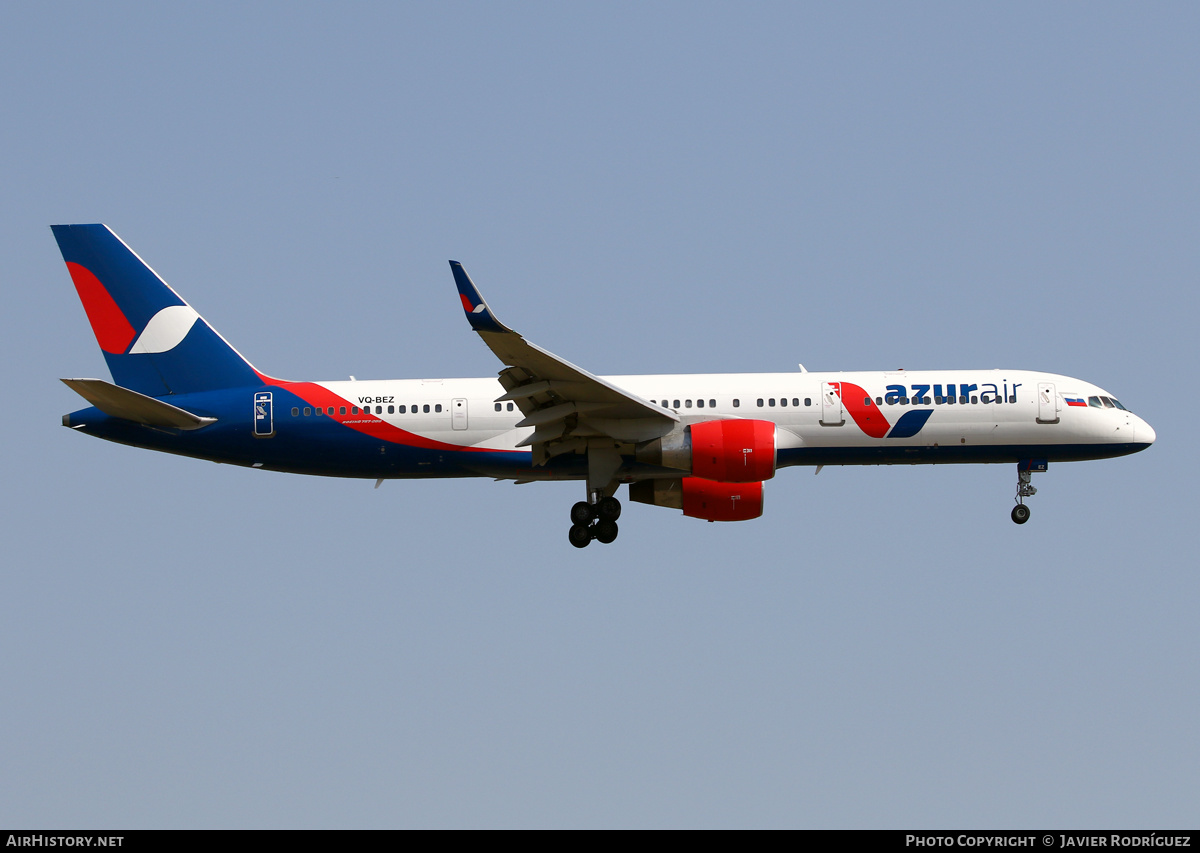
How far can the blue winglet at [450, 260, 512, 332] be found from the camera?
31.7 m

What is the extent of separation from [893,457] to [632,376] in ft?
25.6

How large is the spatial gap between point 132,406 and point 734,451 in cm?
1677

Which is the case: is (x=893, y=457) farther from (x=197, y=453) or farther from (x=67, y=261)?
(x=67, y=261)

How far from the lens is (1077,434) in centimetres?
3794

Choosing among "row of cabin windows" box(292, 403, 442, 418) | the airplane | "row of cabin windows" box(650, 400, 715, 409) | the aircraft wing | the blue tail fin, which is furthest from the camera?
the blue tail fin

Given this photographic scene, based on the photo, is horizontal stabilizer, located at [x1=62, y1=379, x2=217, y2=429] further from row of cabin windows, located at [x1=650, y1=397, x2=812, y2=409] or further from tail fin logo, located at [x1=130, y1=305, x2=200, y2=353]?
row of cabin windows, located at [x1=650, y1=397, x2=812, y2=409]

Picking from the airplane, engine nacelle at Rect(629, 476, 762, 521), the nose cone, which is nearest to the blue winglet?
the airplane

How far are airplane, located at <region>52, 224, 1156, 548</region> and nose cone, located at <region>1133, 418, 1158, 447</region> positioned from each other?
0.17ft

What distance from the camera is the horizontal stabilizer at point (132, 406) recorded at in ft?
117

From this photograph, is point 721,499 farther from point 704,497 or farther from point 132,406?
point 132,406

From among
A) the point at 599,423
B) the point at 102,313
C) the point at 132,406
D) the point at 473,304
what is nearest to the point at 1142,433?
the point at 599,423

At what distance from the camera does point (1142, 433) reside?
38562 millimetres

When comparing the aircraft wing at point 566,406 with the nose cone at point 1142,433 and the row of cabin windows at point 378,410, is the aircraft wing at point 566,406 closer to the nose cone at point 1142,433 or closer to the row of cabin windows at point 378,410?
the row of cabin windows at point 378,410

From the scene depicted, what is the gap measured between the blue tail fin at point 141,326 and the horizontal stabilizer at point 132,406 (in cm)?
144
